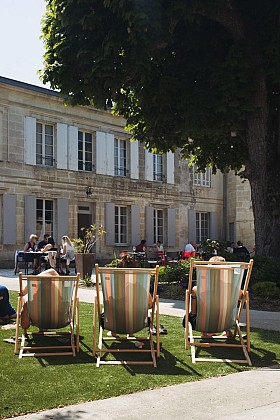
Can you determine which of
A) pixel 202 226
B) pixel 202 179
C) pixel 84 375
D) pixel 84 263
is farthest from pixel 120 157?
pixel 84 375

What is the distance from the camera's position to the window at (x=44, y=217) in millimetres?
21672

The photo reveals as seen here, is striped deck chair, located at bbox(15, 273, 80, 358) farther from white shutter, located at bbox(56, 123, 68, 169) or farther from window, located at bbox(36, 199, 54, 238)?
white shutter, located at bbox(56, 123, 68, 169)

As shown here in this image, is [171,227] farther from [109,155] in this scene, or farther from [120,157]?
[109,155]

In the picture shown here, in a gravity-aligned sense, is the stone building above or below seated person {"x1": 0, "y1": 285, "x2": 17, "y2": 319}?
above

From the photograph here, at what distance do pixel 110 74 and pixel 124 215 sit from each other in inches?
580

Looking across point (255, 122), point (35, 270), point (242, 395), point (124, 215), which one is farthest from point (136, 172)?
point (242, 395)

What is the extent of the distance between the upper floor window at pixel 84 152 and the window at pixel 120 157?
1467 millimetres

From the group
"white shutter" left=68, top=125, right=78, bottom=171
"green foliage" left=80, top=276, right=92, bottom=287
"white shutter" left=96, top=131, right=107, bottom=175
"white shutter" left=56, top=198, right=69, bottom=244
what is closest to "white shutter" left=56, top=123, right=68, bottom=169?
"white shutter" left=68, top=125, right=78, bottom=171

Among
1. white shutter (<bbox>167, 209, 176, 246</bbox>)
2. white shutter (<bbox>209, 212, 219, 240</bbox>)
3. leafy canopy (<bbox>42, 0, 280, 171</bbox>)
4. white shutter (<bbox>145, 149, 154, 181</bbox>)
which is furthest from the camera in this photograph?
white shutter (<bbox>209, 212, 219, 240</bbox>)

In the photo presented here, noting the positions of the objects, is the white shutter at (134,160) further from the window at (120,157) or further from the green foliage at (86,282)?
the green foliage at (86,282)

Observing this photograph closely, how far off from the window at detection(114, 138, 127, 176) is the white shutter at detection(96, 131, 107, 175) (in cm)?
88

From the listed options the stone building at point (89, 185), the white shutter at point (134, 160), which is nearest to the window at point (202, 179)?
the stone building at point (89, 185)

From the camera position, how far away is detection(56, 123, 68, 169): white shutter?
22.4m

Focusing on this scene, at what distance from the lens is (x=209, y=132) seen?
38.9ft
